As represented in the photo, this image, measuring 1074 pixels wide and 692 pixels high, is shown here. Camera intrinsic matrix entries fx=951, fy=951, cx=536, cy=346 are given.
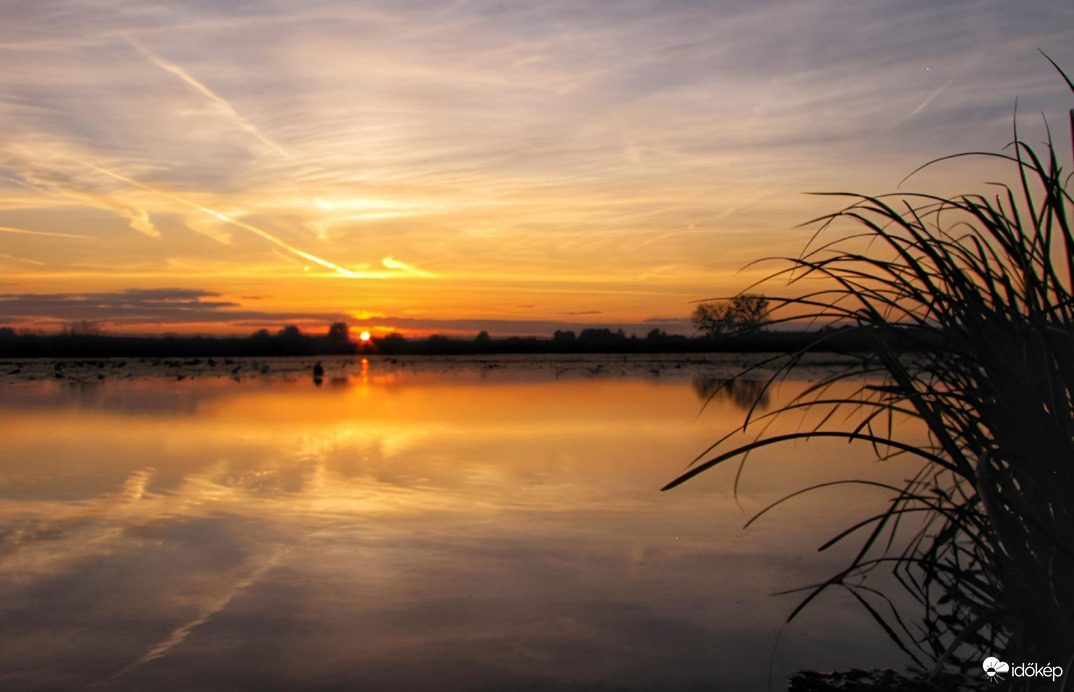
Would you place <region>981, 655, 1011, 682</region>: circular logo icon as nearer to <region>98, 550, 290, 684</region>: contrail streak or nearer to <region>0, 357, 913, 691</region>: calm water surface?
<region>0, 357, 913, 691</region>: calm water surface

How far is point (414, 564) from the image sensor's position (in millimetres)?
4543

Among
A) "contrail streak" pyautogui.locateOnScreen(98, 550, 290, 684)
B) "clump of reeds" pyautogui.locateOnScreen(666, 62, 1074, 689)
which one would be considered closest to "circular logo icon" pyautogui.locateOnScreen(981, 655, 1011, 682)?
"clump of reeds" pyautogui.locateOnScreen(666, 62, 1074, 689)

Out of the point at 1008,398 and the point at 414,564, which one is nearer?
the point at 1008,398

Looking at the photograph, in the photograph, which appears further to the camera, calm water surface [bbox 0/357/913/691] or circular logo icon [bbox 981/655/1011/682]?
calm water surface [bbox 0/357/913/691]

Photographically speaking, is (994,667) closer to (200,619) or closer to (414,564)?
(414,564)

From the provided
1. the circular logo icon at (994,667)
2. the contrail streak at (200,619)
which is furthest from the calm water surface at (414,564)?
the circular logo icon at (994,667)

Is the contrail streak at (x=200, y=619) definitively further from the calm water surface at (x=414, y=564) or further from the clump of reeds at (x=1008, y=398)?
the clump of reeds at (x=1008, y=398)

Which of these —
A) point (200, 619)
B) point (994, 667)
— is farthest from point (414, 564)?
point (994, 667)

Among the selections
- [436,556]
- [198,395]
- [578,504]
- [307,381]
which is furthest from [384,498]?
[307,381]

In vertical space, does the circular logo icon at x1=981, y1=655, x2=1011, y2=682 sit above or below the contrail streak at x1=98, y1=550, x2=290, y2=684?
above

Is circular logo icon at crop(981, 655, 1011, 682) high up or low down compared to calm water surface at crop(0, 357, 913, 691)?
up

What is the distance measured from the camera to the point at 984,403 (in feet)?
8.63

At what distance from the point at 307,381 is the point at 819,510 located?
55.1ft

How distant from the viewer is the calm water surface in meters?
3.31
